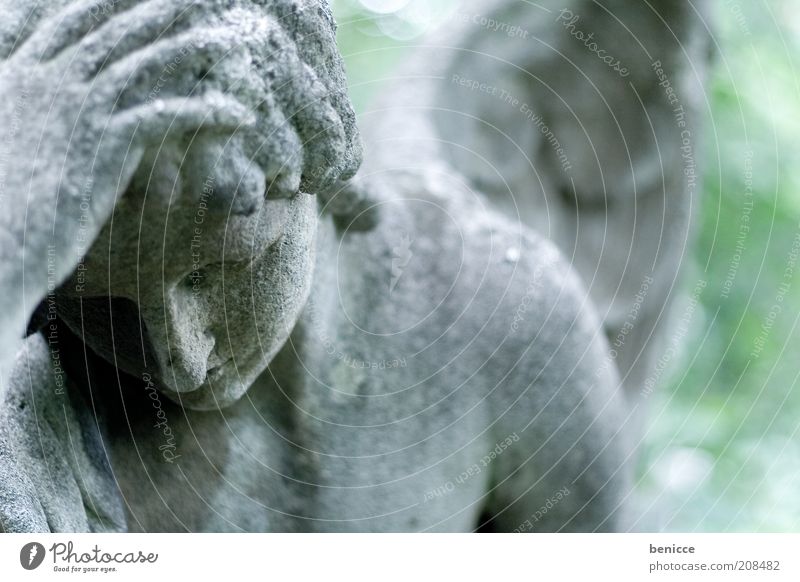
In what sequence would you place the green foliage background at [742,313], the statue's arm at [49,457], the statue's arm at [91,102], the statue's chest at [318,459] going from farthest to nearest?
the green foliage background at [742,313] < the statue's chest at [318,459] < the statue's arm at [49,457] < the statue's arm at [91,102]

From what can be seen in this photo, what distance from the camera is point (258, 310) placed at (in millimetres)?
575

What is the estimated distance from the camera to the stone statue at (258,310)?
45 centimetres

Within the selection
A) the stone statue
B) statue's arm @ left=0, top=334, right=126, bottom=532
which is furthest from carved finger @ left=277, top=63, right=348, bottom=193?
statue's arm @ left=0, top=334, right=126, bottom=532

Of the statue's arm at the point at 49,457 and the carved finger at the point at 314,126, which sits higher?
the carved finger at the point at 314,126

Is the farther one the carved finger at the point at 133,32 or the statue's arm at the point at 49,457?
the statue's arm at the point at 49,457

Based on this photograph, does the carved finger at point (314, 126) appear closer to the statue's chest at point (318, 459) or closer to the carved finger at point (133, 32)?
the carved finger at point (133, 32)

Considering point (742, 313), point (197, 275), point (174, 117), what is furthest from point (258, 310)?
point (742, 313)

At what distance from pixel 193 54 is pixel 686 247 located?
792 mm

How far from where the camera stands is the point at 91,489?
68cm

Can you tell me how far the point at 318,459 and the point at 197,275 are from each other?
29cm

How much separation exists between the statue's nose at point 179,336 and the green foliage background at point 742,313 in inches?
46.1

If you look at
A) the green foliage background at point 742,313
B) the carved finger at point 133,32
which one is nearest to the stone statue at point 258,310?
the carved finger at point 133,32
